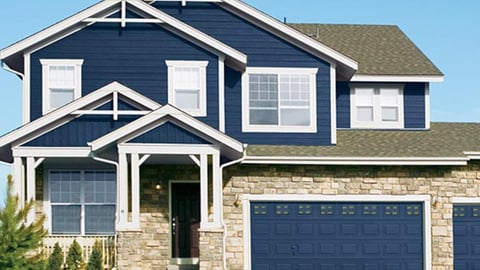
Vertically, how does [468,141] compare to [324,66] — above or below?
below

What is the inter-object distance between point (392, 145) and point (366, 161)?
4.72 feet

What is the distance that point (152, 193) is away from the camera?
78.3 feet

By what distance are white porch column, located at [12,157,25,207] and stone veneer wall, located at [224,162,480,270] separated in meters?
5.17

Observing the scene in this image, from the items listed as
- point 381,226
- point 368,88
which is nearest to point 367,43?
point 368,88

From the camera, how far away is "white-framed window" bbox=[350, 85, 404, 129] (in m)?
26.5

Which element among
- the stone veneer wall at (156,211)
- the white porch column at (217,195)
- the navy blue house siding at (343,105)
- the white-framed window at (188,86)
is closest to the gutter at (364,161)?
the white porch column at (217,195)

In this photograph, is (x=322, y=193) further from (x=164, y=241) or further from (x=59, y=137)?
(x=59, y=137)

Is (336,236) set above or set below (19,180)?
below

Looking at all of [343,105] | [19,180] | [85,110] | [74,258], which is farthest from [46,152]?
[343,105]

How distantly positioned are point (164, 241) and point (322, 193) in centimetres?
435

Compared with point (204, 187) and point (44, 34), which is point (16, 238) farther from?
point (44, 34)

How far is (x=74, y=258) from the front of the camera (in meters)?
22.1

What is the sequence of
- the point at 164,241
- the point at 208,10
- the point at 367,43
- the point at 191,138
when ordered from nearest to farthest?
the point at 191,138, the point at 164,241, the point at 208,10, the point at 367,43

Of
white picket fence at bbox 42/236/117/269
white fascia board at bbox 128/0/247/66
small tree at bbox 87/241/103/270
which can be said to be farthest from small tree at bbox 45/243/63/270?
white fascia board at bbox 128/0/247/66
